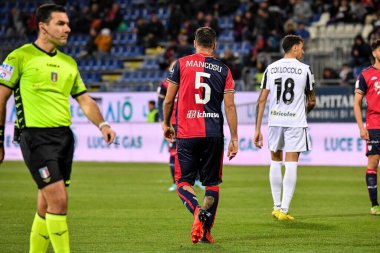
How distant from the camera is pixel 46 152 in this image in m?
7.38

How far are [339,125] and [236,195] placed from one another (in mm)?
8506

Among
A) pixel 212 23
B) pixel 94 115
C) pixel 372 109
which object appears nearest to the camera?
pixel 94 115

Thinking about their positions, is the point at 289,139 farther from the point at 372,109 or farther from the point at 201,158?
the point at 201,158

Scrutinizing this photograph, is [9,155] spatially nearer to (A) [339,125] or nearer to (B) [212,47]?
(A) [339,125]

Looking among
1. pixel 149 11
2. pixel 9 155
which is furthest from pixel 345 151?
pixel 149 11

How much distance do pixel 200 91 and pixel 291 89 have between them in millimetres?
2329

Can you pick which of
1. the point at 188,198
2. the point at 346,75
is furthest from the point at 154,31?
the point at 188,198

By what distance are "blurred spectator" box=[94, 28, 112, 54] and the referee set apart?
2564 cm

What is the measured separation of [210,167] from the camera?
980 centimetres

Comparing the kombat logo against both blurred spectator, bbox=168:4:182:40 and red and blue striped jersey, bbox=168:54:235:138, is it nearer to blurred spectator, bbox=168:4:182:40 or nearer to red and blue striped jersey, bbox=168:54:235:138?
red and blue striped jersey, bbox=168:54:235:138

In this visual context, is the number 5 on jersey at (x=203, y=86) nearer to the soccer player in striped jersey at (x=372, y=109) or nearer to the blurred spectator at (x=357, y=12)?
the soccer player in striped jersey at (x=372, y=109)

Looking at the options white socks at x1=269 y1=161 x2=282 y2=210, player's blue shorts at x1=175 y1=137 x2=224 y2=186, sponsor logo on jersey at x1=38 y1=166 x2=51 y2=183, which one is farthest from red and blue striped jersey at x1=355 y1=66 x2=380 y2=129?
sponsor logo on jersey at x1=38 y1=166 x2=51 y2=183

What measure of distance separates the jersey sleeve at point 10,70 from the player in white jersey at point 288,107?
482 centimetres

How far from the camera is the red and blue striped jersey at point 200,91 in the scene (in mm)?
9719
